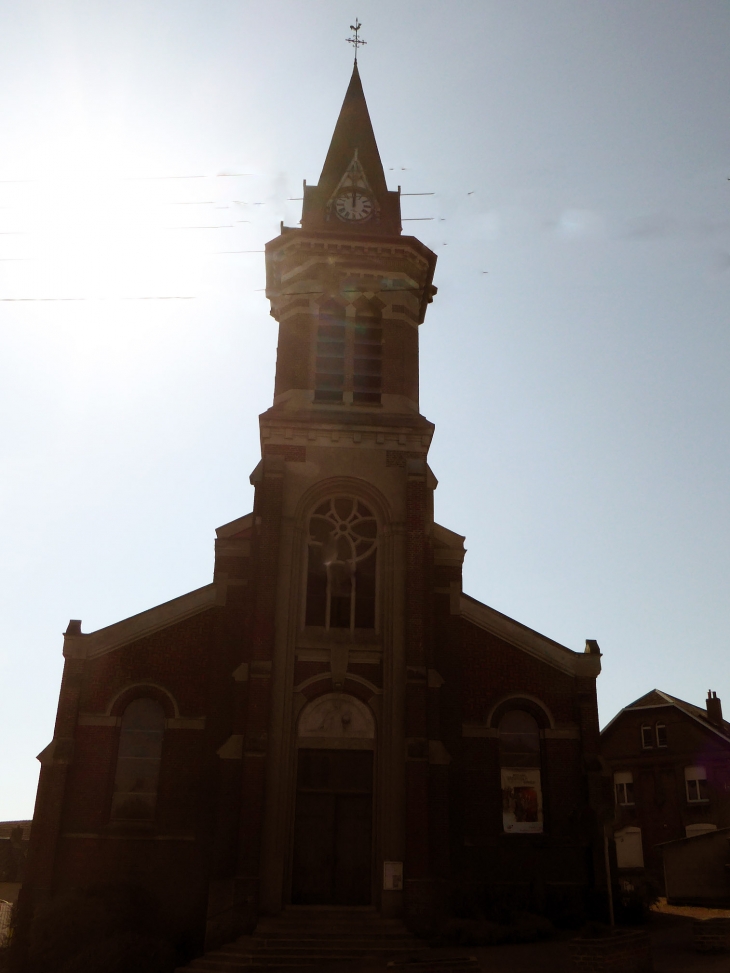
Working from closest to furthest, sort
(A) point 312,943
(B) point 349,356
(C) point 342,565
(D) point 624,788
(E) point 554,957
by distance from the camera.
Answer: (E) point 554,957 < (A) point 312,943 < (C) point 342,565 < (B) point 349,356 < (D) point 624,788

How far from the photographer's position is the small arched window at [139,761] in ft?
74.0

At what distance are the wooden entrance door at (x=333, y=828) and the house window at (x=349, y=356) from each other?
9.86m

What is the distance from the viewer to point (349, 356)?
26.4m

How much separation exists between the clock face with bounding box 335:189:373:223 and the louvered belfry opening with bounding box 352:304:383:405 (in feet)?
12.2

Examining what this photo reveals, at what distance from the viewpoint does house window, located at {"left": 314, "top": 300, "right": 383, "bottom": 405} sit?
2600 cm

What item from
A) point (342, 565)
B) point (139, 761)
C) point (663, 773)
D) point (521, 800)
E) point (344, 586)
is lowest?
point (521, 800)

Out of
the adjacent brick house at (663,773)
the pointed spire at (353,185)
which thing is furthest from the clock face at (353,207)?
the adjacent brick house at (663,773)

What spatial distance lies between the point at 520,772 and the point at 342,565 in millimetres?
6989

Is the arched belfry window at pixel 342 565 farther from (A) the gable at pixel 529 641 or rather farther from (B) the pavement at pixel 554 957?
(B) the pavement at pixel 554 957

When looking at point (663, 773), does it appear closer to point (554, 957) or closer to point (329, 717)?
point (329, 717)

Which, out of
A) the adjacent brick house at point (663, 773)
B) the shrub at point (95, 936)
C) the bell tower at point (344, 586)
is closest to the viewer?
the shrub at point (95, 936)

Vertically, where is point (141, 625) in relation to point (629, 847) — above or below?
above

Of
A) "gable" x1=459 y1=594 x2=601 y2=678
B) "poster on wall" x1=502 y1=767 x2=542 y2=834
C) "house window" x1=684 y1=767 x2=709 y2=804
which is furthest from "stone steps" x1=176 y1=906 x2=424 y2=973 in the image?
"house window" x1=684 y1=767 x2=709 y2=804

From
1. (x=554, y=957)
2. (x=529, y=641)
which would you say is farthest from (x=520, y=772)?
(x=554, y=957)
